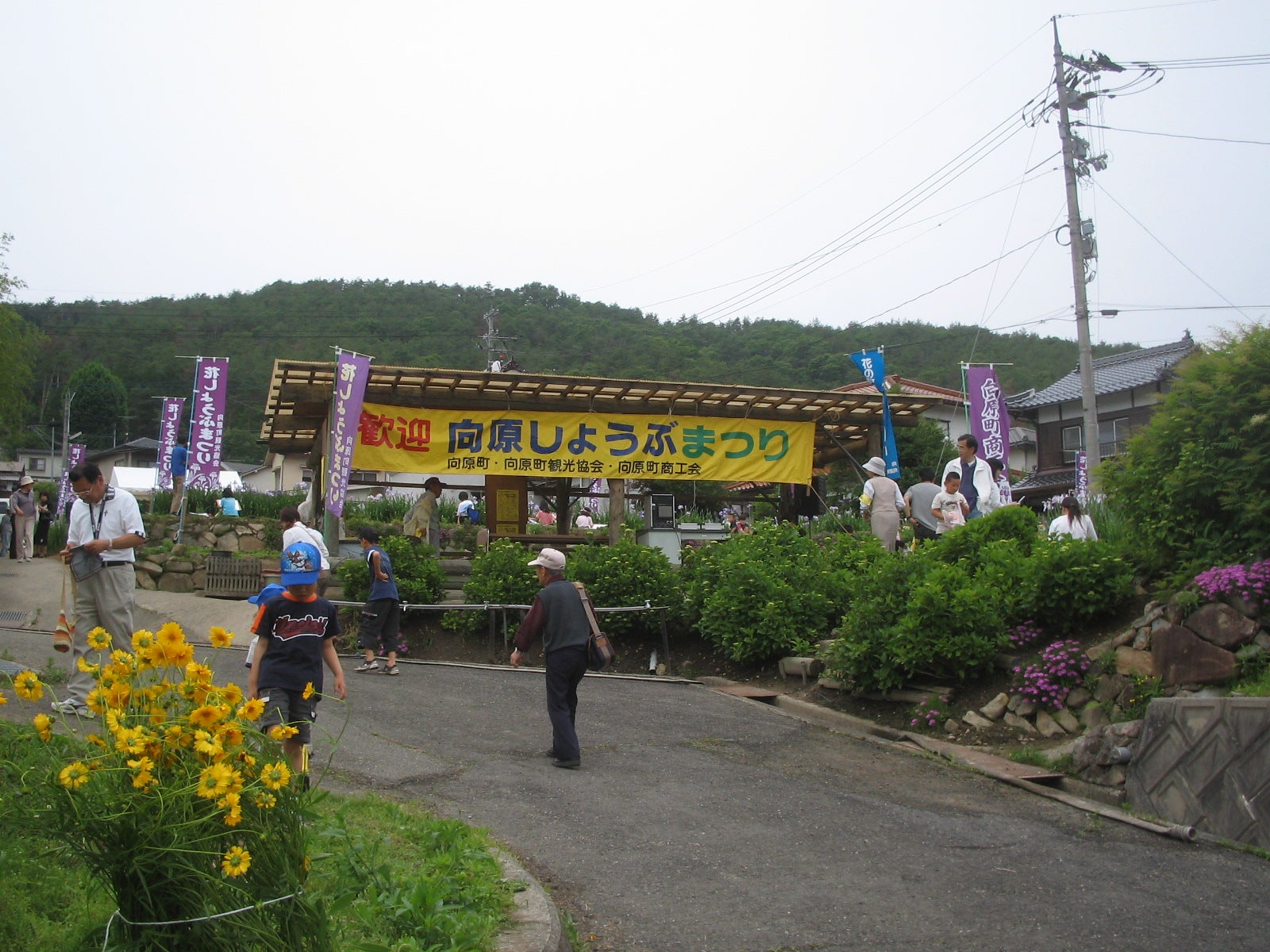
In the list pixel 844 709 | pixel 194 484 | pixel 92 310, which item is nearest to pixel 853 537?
pixel 844 709

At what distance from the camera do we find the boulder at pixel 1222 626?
7383 millimetres

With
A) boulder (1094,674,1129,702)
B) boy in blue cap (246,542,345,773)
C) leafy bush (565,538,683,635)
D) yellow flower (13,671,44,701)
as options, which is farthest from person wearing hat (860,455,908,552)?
yellow flower (13,671,44,701)

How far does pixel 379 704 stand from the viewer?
A: 946 cm

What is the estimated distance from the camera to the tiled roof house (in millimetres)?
32250

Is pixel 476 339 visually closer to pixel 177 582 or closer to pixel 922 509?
pixel 177 582

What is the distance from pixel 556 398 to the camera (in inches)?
634

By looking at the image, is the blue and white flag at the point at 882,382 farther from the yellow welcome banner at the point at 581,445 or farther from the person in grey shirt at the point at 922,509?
the person in grey shirt at the point at 922,509

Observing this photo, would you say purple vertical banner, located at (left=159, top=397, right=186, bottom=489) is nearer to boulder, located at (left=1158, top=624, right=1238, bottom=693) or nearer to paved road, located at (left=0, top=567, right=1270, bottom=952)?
paved road, located at (left=0, top=567, right=1270, bottom=952)

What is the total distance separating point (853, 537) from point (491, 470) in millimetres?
5996

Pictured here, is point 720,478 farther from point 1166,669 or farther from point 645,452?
point 1166,669

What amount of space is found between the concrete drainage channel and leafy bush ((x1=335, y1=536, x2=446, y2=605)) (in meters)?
4.13

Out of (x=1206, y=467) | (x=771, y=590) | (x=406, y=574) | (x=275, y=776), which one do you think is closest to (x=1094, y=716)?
(x=1206, y=467)

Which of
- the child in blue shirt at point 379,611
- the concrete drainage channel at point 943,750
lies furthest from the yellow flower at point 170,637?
the child in blue shirt at point 379,611

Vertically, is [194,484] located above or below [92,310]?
below
